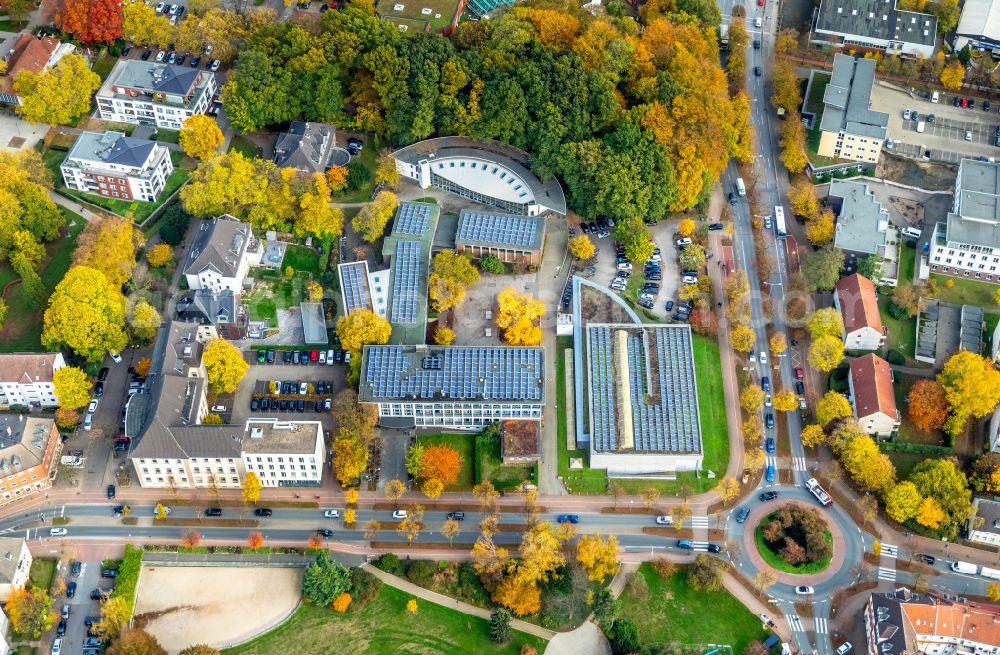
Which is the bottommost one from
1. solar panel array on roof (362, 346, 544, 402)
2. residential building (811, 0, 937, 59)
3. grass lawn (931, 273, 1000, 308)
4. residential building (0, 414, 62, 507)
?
residential building (0, 414, 62, 507)

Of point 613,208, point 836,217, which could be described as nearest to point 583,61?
point 613,208

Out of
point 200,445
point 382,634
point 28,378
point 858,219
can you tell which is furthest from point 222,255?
point 858,219

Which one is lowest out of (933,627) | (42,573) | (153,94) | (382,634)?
(382,634)

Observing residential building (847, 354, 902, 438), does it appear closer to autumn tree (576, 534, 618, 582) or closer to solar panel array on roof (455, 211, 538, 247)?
autumn tree (576, 534, 618, 582)

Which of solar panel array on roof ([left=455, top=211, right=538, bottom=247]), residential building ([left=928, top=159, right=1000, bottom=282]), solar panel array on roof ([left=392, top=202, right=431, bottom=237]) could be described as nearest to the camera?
residential building ([left=928, top=159, right=1000, bottom=282])

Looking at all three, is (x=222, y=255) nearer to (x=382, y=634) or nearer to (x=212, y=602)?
(x=212, y=602)

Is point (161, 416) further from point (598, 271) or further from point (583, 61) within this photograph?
point (583, 61)

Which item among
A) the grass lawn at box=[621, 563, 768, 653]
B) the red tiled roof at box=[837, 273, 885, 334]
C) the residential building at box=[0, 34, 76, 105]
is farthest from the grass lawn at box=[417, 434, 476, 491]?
the residential building at box=[0, 34, 76, 105]

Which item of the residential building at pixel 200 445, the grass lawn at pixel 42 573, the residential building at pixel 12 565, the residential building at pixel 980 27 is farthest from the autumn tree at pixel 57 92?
the residential building at pixel 980 27
